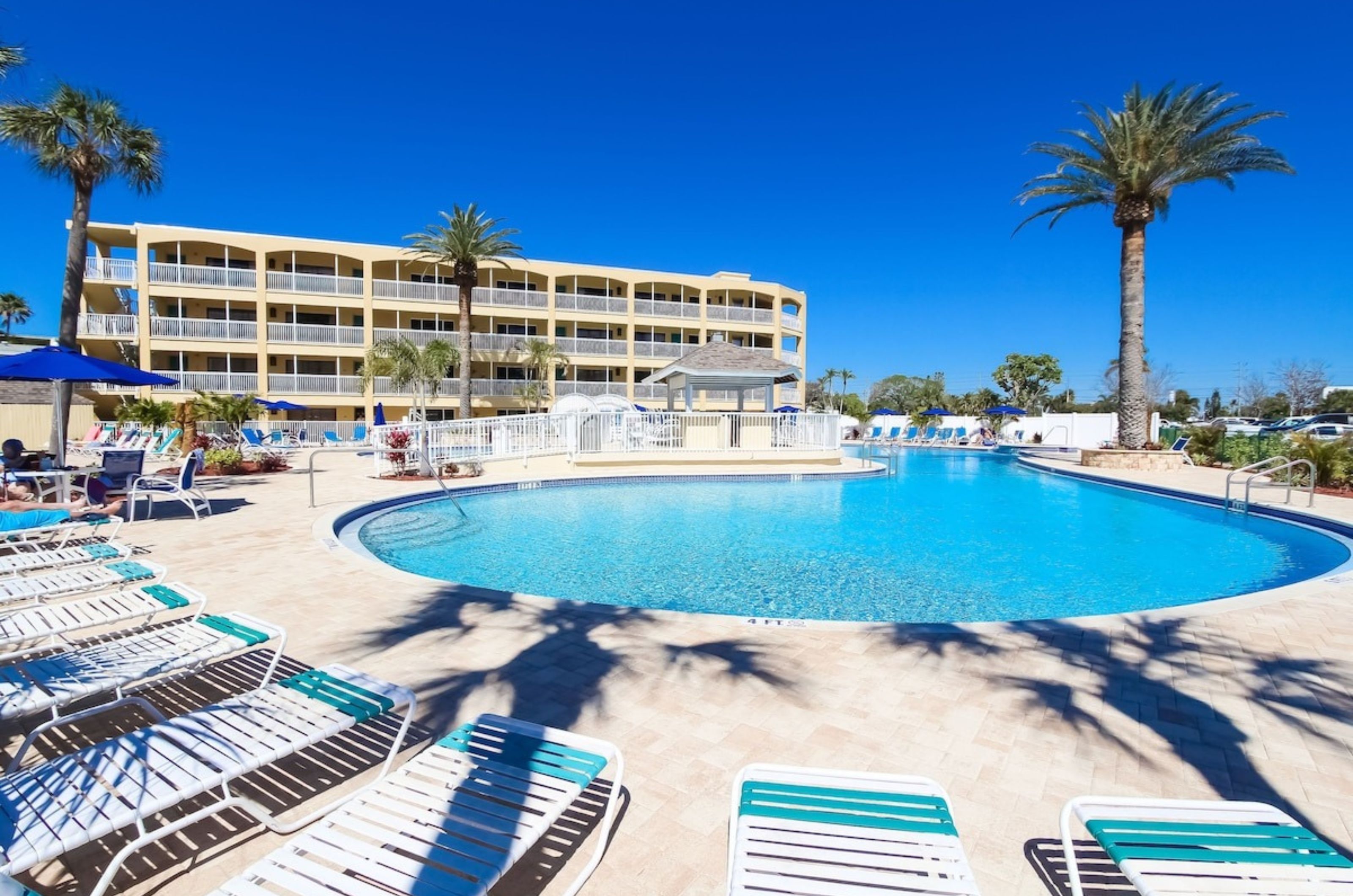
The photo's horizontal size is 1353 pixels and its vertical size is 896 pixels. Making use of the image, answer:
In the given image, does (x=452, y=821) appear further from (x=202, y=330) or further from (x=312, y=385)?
(x=202, y=330)

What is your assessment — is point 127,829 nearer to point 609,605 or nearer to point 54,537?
point 609,605

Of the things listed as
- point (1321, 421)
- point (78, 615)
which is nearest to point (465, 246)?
point (78, 615)

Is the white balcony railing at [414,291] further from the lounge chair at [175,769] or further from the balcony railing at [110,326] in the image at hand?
Result: the lounge chair at [175,769]

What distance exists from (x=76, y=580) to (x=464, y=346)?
2373 centimetres

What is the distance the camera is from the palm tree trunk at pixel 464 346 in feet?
88.4

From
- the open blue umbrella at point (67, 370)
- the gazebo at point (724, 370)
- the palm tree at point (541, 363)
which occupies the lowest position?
the open blue umbrella at point (67, 370)

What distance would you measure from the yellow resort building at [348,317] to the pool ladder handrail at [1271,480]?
1591 cm

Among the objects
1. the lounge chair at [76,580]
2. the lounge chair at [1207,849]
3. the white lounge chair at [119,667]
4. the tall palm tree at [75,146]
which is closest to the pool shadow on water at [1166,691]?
the lounge chair at [1207,849]

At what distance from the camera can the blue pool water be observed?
6.87 m

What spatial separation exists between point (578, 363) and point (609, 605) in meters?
30.9

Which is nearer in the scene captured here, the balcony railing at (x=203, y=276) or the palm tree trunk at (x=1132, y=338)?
the palm tree trunk at (x=1132, y=338)

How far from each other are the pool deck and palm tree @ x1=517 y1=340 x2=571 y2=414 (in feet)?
89.2

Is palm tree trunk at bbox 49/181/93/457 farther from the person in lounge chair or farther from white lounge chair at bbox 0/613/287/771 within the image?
white lounge chair at bbox 0/613/287/771

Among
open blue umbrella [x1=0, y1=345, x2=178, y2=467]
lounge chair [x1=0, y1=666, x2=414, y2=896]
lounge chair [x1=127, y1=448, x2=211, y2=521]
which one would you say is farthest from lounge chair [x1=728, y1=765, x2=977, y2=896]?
Result: lounge chair [x1=127, y1=448, x2=211, y2=521]
